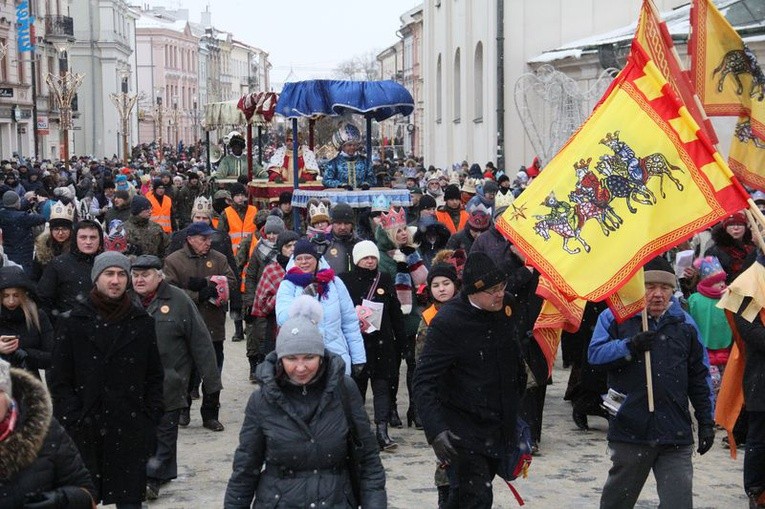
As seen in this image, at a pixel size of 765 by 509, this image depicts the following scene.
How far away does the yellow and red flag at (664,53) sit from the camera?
288 inches

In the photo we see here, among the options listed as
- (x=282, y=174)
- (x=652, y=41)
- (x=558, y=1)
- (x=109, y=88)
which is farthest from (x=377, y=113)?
(x=109, y=88)

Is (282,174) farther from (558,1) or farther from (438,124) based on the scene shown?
(438,124)

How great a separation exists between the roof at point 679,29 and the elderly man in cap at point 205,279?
10620mm

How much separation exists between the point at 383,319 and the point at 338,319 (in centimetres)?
110

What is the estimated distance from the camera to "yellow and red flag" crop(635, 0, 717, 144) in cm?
732

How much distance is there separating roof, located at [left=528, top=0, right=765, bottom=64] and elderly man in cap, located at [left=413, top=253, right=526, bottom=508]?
547 inches

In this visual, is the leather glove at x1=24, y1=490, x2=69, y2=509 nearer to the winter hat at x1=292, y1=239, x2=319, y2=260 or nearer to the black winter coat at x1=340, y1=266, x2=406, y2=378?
the winter hat at x1=292, y1=239, x2=319, y2=260

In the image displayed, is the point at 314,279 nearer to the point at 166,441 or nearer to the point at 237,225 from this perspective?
the point at 166,441

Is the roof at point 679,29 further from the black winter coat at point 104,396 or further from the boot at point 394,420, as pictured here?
the black winter coat at point 104,396

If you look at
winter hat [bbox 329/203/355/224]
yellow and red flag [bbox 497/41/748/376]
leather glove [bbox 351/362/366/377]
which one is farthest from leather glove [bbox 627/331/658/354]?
winter hat [bbox 329/203/355/224]

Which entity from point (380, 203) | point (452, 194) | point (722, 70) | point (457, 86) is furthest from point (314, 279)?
point (457, 86)

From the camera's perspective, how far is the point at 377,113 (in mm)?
19484

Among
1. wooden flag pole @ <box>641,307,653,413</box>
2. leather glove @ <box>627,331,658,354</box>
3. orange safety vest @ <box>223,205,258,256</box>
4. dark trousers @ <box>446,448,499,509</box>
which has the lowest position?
dark trousers @ <box>446,448,499,509</box>

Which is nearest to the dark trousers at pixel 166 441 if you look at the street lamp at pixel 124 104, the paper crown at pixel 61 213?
the paper crown at pixel 61 213
